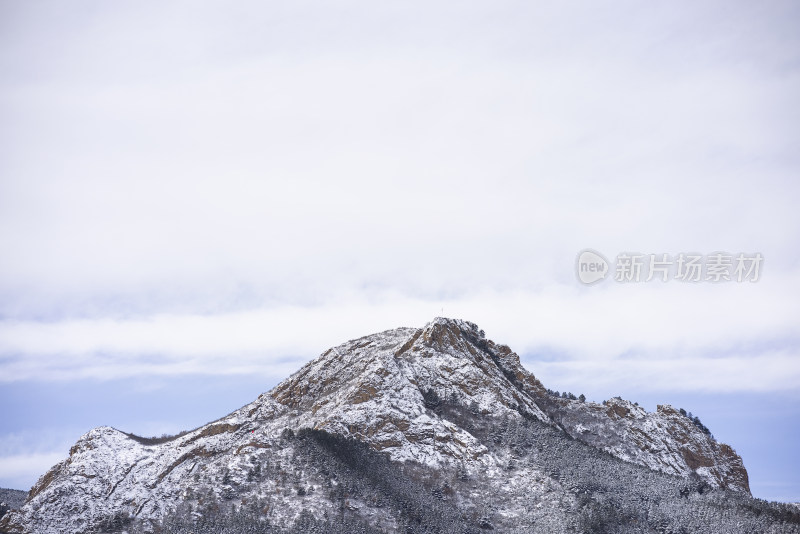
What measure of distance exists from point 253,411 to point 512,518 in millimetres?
63937

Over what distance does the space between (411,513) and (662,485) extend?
51063mm

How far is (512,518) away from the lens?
162 metres

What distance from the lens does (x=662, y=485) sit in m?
173

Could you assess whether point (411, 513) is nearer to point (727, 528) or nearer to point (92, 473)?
point (727, 528)

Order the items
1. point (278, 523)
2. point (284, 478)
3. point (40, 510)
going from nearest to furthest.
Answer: point (278, 523) < point (284, 478) < point (40, 510)

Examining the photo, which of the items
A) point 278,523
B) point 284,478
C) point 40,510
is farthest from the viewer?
point 40,510

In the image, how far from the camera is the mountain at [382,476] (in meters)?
160

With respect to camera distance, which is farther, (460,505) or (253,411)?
(253,411)

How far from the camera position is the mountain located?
524ft

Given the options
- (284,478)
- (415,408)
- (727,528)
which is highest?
(415,408)

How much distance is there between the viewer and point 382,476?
16875 centimetres

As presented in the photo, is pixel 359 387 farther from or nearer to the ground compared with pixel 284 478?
farther from the ground

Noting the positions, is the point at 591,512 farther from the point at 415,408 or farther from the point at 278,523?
the point at 278,523

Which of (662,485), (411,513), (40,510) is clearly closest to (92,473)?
(40,510)
